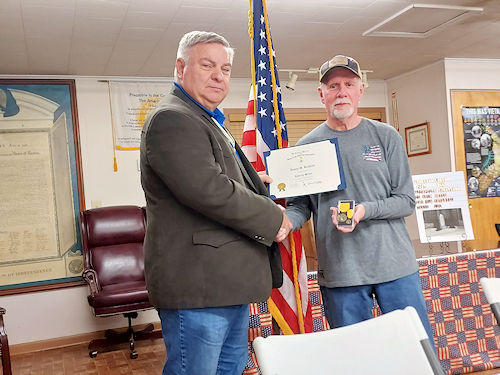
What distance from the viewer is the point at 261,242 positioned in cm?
157

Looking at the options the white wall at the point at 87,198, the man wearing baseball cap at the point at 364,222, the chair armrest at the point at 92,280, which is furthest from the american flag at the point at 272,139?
the white wall at the point at 87,198

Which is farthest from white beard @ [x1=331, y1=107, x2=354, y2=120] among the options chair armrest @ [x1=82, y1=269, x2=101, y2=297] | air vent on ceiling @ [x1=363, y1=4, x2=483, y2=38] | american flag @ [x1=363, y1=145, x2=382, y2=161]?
chair armrest @ [x1=82, y1=269, x2=101, y2=297]

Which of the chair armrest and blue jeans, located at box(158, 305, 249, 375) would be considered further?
the chair armrest

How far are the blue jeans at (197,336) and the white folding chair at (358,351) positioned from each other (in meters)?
0.44

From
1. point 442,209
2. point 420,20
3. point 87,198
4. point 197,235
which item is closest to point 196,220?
point 197,235

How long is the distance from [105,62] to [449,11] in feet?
9.16

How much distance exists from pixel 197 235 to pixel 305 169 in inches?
26.0

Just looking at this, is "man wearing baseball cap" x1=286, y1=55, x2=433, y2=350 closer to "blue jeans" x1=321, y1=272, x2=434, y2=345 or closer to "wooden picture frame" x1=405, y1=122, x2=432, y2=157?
"blue jeans" x1=321, y1=272, x2=434, y2=345

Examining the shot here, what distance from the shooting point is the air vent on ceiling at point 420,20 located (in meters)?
3.86

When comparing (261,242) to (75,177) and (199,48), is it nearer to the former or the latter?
(199,48)

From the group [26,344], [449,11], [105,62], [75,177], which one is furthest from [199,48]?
[26,344]

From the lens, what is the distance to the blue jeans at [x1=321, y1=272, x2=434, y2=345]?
76.0 inches

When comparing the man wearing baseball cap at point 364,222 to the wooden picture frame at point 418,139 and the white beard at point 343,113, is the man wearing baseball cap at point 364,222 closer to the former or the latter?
the white beard at point 343,113

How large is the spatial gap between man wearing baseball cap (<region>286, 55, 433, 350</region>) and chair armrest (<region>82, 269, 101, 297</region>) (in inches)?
118
